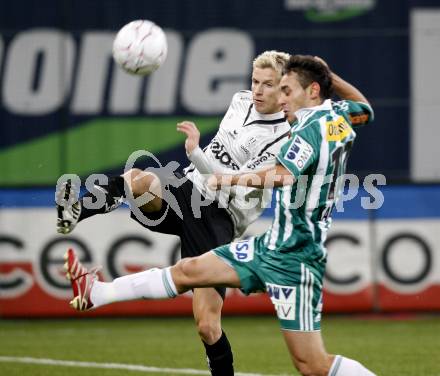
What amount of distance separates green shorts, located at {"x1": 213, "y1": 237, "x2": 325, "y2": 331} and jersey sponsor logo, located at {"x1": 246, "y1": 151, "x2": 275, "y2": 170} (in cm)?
126

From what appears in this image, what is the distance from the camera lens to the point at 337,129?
241 inches

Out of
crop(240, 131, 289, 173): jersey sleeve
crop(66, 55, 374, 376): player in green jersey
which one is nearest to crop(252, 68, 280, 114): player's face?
crop(240, 131, 289, 173): jersey sleeve

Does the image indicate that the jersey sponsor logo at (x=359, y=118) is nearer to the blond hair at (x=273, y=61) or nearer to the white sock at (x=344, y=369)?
the blond hair at (x=273, y=61)

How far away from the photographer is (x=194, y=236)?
7.62 m

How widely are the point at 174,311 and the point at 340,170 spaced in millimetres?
6273

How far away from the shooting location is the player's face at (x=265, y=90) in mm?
7426

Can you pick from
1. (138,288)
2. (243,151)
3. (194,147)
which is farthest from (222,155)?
(138,288)

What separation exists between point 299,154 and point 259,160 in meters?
1.52

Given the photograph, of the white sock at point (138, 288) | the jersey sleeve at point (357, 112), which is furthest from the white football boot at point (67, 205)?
the jersey sleeve at point (357, 112)

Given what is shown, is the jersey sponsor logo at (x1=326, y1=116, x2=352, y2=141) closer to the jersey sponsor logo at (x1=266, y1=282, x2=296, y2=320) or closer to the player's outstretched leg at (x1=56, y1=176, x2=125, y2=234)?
the jersey sponsor logo at (x1=266, y1=282, x2=296, y2=320)

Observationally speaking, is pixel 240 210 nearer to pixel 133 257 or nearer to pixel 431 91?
pixel 133 257

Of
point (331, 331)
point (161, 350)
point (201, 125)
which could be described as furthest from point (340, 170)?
point (201, 125)

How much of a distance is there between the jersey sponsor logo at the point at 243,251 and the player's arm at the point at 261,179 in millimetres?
442

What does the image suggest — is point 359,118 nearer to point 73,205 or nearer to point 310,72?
point 310,72
